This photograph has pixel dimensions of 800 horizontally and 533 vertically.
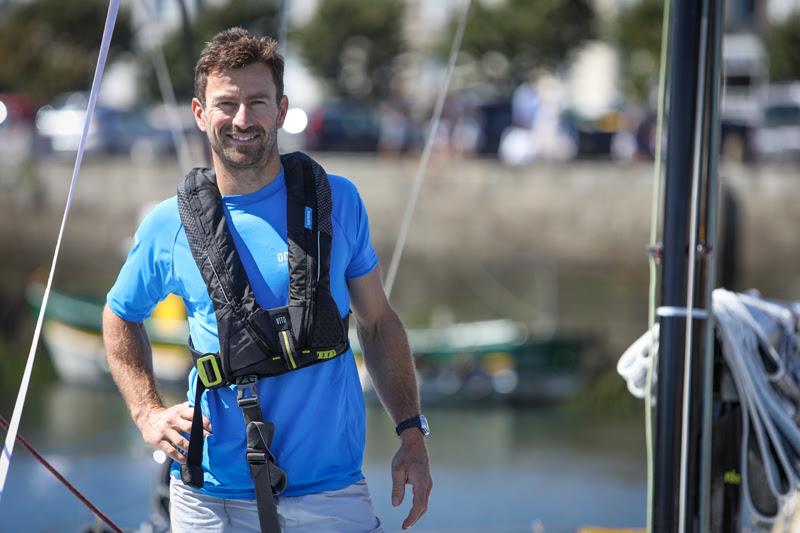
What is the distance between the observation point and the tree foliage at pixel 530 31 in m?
34.1

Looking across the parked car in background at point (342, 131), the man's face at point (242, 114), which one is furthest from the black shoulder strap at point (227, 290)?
the parked car in background at point (342, 131)

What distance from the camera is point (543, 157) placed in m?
23.8

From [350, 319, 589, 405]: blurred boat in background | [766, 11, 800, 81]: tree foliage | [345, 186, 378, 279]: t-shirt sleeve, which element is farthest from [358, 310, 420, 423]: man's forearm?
[766, 11, 800, 81]: tree foliage

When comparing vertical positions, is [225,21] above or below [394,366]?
above

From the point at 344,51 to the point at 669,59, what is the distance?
3493cm

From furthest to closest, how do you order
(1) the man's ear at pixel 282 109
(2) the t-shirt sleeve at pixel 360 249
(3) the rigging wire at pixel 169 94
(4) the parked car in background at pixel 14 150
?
(4) the parked car in background at pixel 14 150, (3) the rigging wire at pixel 169 94, (2) the t-shirt sleeve at pixel 360 249, (1) the man's ear at pixel 282 109

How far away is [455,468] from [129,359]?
11.3 m

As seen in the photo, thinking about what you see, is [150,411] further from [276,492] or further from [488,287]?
[488,287]

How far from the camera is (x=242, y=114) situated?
101 inches

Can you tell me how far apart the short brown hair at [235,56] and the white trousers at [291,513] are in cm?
83

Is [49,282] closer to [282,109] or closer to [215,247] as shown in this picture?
[215,247]

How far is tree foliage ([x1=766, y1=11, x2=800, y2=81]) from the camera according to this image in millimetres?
33000

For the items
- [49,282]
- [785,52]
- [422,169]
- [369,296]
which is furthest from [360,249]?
[785,52]

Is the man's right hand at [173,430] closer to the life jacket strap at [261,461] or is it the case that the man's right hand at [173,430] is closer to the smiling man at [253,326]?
the smiling man at [253,326]
